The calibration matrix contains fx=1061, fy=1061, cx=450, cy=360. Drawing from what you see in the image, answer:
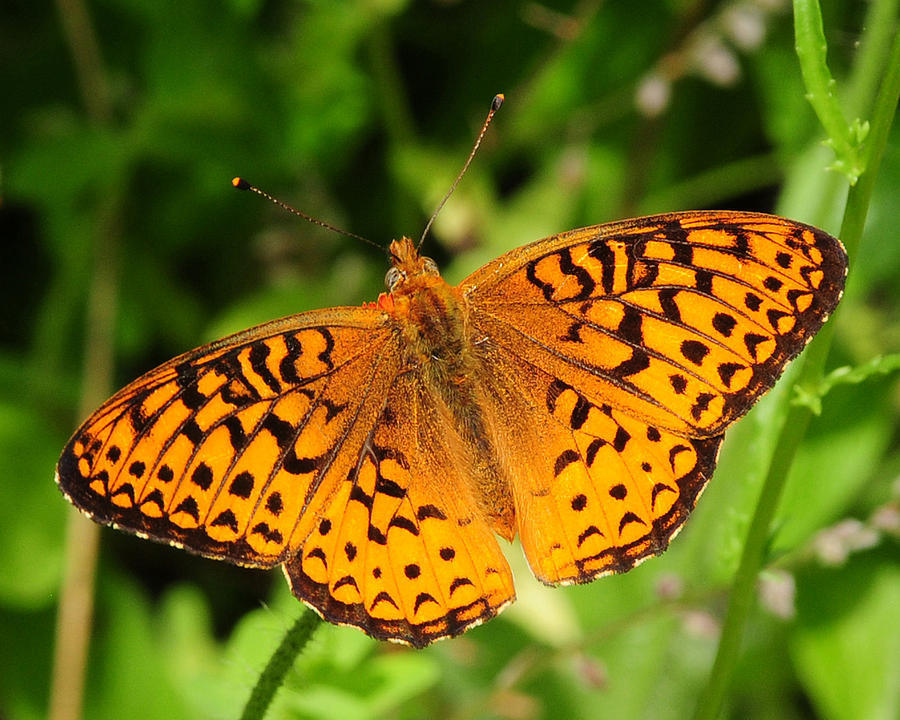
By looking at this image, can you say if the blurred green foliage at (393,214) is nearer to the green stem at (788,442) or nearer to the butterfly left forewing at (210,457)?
the green stem at (788,442)

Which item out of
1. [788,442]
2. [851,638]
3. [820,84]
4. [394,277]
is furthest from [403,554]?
[851,638]

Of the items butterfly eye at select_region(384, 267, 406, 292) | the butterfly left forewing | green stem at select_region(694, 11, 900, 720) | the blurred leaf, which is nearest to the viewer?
green stem at select_region(694, 11, 900, 720)

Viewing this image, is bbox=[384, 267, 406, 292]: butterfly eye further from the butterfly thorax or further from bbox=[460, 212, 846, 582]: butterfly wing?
bbox=[460, 212, 846, 582]: butterfly wing

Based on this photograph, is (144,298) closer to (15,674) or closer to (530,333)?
(15,674)

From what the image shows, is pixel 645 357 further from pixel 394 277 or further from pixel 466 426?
pixel 394 277

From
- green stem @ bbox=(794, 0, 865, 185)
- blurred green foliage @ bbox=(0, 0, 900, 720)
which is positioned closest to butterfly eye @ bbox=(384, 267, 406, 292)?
green stem @ bbox=(794, 0, 865, 185)

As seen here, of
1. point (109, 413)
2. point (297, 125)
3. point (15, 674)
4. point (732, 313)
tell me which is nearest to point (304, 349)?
point (109, 413)
